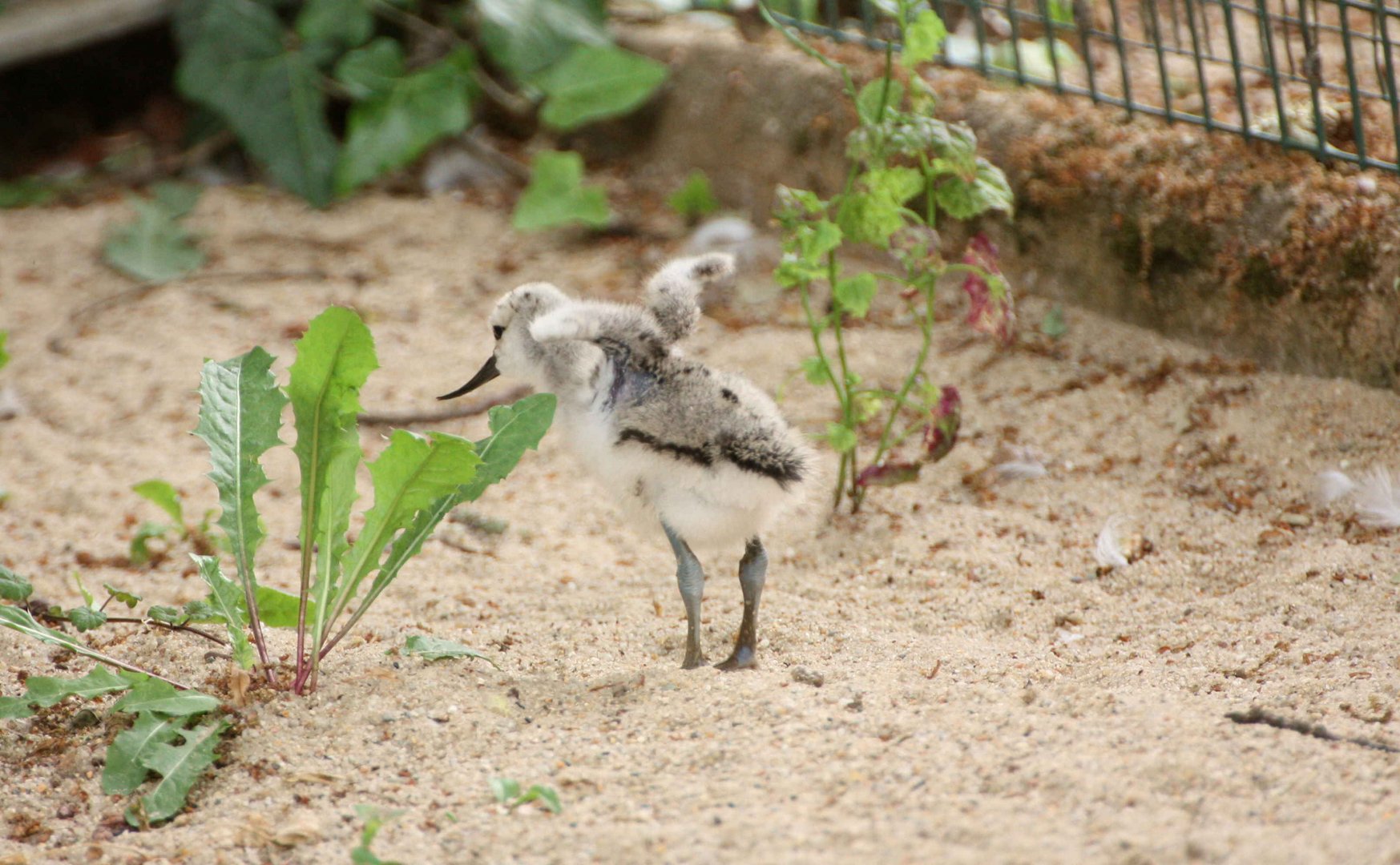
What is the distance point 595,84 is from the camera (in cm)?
632

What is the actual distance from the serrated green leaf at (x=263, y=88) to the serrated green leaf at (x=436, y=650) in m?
3.97

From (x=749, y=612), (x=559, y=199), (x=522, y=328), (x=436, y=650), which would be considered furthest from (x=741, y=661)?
(x=559, y=199)

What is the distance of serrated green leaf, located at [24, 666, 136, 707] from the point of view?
286 cm

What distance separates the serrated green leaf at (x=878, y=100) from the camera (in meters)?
3.52

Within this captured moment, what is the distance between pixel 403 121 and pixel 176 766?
170 inches

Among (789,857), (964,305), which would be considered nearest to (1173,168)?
(964,305)

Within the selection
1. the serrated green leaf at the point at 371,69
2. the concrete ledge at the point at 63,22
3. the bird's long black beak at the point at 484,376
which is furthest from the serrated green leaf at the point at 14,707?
the concrete ledge at the point at 63,22

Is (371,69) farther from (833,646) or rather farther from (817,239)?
(833,646)

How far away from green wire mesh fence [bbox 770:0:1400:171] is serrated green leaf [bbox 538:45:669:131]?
709 mm

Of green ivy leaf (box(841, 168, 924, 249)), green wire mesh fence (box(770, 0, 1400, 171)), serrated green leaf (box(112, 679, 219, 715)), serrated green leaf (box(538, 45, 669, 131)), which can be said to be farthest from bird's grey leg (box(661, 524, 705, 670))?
serrated green leaf (box(538, 45, 669, 131))

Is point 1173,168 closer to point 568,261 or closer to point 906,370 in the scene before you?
point 906,370

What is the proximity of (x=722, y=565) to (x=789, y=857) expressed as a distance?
1.80 metres

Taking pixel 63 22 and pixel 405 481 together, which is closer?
pixel 405 481

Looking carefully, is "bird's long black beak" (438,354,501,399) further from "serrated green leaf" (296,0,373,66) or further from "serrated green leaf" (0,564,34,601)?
"serrated green leaf" (296,0,373,66)
